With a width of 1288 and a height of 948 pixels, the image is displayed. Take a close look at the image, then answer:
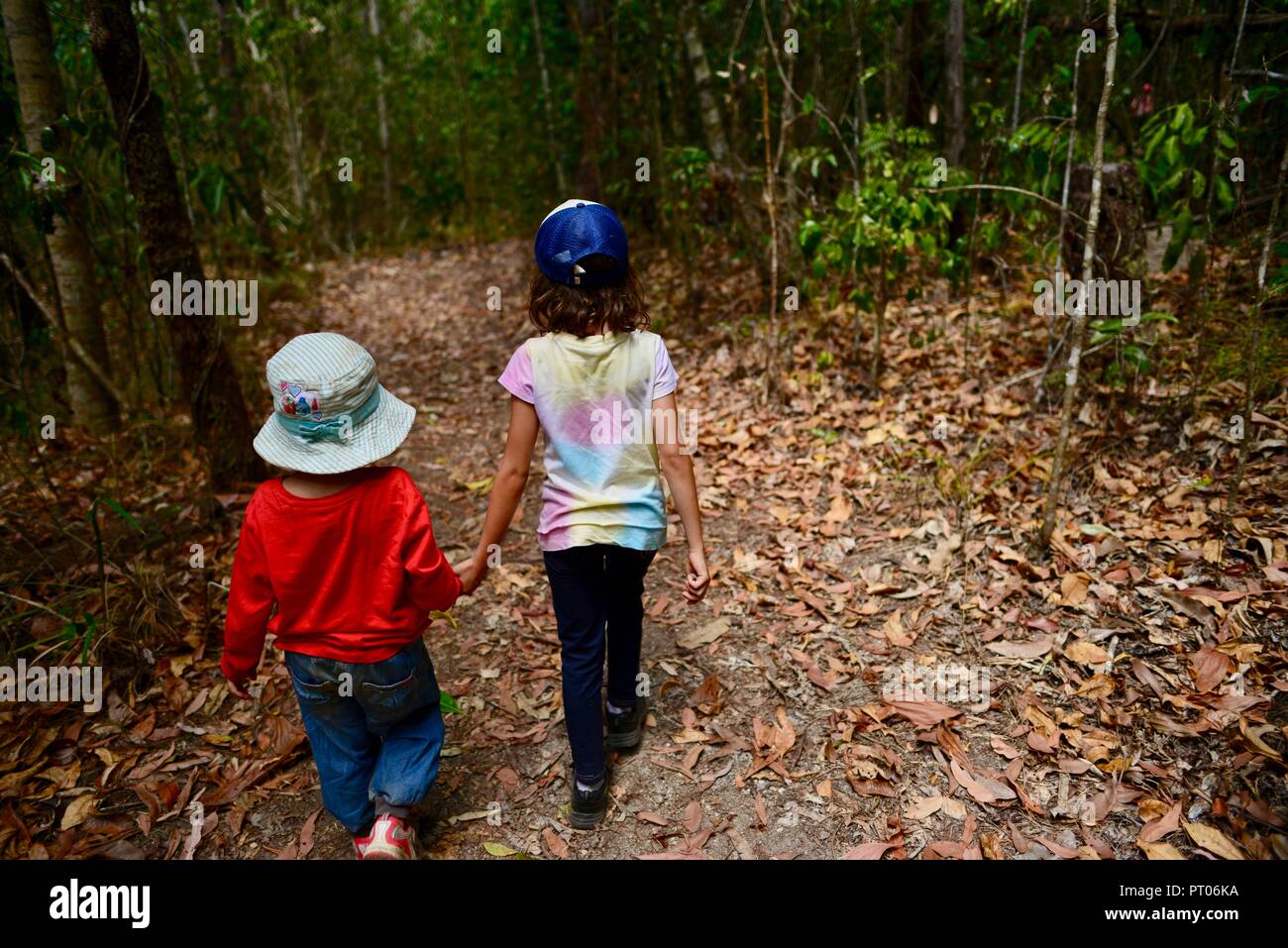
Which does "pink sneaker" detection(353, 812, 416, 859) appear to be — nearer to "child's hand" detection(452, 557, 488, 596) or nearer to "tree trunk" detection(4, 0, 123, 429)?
"child's hand" detection(452, 557, 488, 596)

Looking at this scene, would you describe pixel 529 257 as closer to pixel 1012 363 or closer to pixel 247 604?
pixel 1012 363

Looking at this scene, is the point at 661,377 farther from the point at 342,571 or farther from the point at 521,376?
the point at 342,571

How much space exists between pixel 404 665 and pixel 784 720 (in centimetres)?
161

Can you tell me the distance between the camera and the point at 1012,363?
16.7ft

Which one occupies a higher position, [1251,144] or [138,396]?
[1251,144]

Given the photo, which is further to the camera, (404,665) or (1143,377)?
(1143,377)

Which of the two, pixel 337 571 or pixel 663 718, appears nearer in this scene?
pixel 337 571

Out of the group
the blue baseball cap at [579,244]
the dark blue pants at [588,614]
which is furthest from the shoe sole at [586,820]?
the blue baseball cap at [579,244]

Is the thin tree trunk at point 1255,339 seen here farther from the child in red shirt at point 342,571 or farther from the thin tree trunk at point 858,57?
the child in red shirt at point 342,571

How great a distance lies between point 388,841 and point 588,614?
37.7 inches

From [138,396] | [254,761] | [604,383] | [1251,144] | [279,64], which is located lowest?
[254,761]

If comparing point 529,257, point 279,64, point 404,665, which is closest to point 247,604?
point 404,665

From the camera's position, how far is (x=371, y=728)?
2.47 m
